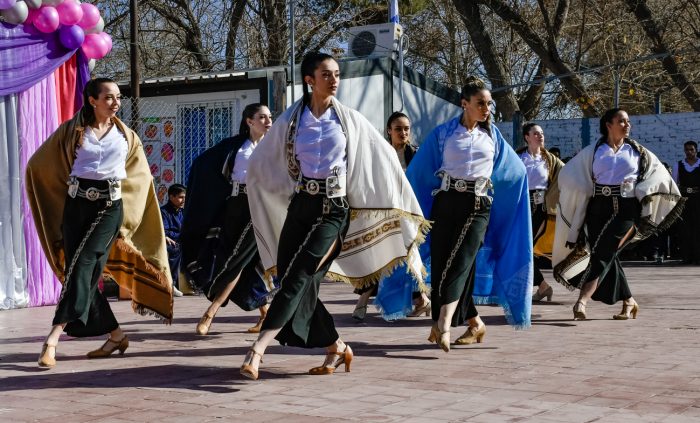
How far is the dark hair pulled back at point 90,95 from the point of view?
674 centimetres

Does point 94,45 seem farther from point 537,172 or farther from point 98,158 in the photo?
point 98,158

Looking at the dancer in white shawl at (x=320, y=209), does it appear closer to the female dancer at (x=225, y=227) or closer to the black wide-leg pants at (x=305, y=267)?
the black wide-leg pants at (x=305, y=267)

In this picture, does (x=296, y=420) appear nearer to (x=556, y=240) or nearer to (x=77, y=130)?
(x=77, y=130)

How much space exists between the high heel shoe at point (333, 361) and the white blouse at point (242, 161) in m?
2.59

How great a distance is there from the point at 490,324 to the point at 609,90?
2166 cm

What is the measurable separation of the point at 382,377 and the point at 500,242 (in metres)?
2.14

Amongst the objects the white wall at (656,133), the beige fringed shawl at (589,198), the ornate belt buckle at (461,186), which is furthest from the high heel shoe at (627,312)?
the white wall at (656,133)

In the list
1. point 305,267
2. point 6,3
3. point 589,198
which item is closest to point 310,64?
point 305,267

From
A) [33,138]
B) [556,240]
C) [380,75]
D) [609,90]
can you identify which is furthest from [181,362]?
[609,90]

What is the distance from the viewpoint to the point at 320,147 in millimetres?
6047

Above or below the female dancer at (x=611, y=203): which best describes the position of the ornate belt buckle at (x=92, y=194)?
above

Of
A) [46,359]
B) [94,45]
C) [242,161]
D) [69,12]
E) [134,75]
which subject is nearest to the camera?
[46,359]

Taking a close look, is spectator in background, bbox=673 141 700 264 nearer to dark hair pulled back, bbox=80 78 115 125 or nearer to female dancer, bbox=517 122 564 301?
female dancer, bbox=517 122 564 301

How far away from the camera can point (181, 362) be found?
6.65m
